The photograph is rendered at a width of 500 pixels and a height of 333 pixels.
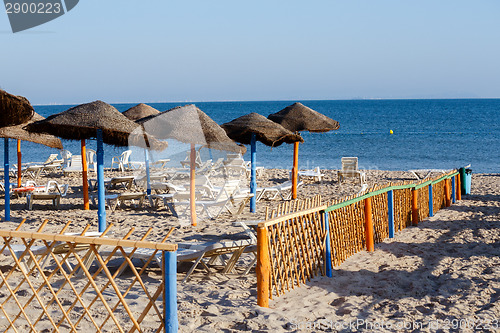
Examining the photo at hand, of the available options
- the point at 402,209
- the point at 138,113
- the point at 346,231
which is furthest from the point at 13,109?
the point at 138,113

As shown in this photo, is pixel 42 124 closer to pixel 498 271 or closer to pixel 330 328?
pixel 330 328

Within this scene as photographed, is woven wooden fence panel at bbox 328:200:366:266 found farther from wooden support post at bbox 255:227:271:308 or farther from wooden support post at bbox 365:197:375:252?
wooden support post at bbox 255:227:271:308

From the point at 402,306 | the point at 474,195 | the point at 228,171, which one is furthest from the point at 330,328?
the point at 228,171

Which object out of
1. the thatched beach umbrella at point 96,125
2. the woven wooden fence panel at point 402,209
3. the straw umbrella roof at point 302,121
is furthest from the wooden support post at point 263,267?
the straw umbrella roof at point 302,121

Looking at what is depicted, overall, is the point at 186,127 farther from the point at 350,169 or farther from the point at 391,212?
the point at 350,169

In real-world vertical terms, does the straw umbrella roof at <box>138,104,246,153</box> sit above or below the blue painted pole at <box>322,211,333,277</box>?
above

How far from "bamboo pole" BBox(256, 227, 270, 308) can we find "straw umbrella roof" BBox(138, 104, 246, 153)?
3.65 metres

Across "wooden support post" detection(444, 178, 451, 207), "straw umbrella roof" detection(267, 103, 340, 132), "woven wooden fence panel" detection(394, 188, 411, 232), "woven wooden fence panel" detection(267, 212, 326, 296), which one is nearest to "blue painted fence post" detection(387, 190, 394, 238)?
"woven wooden fence panel" detection(394, 188, 411, 232)

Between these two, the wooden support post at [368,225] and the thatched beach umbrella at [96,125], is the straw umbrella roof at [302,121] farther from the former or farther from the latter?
the wooden support post at [368,225]

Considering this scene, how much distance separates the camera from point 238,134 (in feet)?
32.2

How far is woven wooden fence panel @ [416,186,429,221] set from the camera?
8.98 meters

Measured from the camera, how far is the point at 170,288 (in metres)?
3.00

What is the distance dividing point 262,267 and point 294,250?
1.02 m

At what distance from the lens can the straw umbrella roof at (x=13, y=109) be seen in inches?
226
